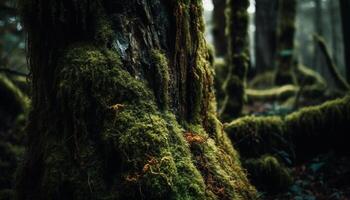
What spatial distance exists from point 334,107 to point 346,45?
3800mm

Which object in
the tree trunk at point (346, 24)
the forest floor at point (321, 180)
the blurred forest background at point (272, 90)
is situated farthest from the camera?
the tree trunk at point (346, 24)

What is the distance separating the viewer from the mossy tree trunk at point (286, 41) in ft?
37.2

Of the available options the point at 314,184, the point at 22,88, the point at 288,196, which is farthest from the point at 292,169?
the point at 22,88

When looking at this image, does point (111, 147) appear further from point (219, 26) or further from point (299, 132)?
point (219, 26)

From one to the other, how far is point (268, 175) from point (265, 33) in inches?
393

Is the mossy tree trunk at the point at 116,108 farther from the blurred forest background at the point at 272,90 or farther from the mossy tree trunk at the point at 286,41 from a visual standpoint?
the mossy tree trunk at the point at 286,41

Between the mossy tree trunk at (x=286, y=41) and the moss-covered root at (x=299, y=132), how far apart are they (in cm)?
573

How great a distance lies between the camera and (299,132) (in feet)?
19.0

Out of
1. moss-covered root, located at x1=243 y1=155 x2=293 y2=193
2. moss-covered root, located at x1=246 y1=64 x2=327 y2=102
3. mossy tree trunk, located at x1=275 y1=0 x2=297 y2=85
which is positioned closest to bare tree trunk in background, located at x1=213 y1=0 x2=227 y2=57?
mossy tree trunk, located at x1=275 y1=0 x2=297 y2=85

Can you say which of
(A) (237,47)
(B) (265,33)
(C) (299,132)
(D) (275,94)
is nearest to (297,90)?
(D) (275,94)

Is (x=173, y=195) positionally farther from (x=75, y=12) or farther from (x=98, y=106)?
(x=75, y=12)

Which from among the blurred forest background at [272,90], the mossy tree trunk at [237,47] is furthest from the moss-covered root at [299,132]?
the mossy tree trunk at [237,47]

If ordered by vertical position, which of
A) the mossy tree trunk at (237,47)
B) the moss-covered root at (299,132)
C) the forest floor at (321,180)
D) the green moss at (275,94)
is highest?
the mossy tree trunk at (237,47)

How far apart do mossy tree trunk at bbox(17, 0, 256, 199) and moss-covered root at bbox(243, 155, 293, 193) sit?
4.67ft
